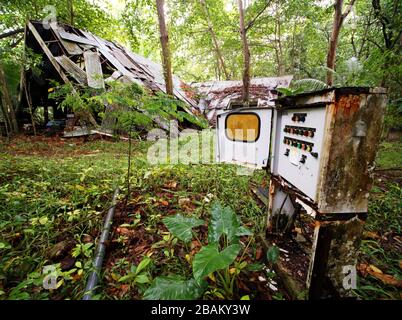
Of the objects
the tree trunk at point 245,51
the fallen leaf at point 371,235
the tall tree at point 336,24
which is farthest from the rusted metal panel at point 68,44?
the fallen leaf at point 371,235

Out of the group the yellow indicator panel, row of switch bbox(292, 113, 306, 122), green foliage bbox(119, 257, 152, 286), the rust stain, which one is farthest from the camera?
the yellow indicator panel

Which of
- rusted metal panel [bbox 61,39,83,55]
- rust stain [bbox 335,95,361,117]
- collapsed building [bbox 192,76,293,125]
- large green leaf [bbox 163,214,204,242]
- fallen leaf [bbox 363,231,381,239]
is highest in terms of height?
rusted metal panel [bbox 61,39,83,55]

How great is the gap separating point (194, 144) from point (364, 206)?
5.02 meters

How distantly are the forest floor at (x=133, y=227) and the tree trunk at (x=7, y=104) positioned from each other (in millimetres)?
4302

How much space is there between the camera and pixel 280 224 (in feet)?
7.00

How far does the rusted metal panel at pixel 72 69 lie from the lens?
285 inches

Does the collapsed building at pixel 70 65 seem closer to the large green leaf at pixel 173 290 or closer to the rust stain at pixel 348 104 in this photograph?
the large green leaf at pixel 173 290

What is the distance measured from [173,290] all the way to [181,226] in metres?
0.49

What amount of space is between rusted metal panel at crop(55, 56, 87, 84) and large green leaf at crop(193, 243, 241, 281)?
773cm

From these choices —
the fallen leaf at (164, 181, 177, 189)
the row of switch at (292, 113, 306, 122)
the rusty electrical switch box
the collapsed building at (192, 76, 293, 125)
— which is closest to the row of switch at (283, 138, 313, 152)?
the rusty electrical switch box

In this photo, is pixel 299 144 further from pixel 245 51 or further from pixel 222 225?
pixel 245 51

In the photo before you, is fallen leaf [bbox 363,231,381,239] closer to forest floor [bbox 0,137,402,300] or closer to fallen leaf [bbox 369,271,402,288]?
forest floor [bbox 0,137,402,300]

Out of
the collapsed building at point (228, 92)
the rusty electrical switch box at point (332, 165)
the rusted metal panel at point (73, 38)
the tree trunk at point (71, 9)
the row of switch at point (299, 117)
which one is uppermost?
the tree trunk at point (71, 9)

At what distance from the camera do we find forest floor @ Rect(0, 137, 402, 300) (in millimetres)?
1684
